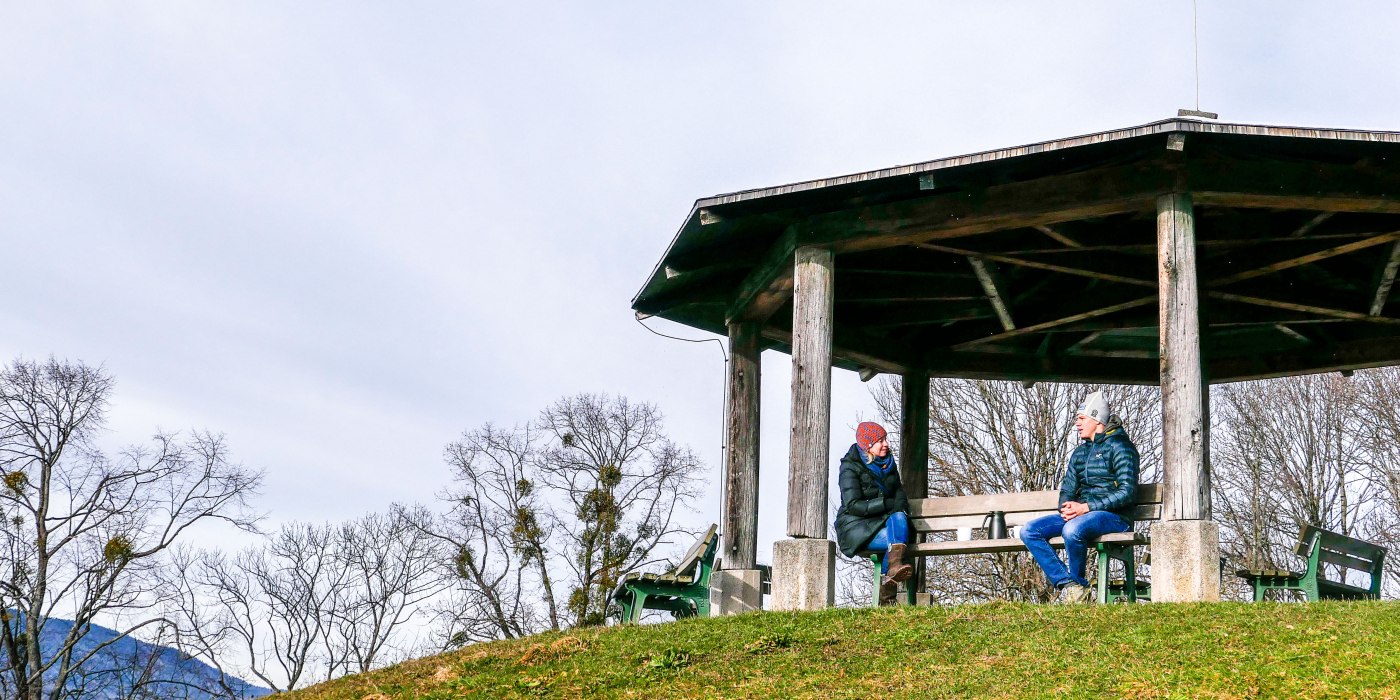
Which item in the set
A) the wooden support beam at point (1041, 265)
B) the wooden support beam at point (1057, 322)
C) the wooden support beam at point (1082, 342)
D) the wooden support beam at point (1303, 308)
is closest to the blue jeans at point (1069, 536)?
the wooden support beam at point (1041, 265)

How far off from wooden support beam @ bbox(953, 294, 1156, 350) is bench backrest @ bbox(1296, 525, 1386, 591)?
9.53 ft

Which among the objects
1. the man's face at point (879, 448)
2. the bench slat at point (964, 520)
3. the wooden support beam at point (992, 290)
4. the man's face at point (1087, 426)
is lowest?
the bench slat at point (964, 520)

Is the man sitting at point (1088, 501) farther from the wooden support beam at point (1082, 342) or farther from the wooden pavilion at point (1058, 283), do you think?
the wooden support beam at point (1082, 342)

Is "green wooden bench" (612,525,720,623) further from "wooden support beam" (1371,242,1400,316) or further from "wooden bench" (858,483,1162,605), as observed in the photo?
"wooden support beam" (1371,242,1400,316)

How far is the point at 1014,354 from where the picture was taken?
1553 cm

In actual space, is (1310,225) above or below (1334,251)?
above

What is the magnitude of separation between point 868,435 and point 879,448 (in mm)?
172

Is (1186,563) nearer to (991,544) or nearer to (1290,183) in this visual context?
(991,544)

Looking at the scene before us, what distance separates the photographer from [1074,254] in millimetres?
13031

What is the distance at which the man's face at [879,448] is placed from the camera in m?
11.4

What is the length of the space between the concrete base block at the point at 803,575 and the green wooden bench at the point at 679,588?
3.92 feet

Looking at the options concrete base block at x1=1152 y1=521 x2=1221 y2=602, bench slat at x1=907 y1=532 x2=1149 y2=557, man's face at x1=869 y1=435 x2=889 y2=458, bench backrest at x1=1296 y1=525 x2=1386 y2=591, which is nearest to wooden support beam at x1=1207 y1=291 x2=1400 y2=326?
bench backrest at x1=1296 y1=525 x2=1386 y2=591

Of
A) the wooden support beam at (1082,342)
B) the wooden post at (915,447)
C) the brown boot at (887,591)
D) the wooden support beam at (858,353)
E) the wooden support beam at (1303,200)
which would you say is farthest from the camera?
the wooden support beam at (1082,342)

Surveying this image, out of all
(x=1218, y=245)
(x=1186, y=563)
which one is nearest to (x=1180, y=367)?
(x=1186, y=563)
